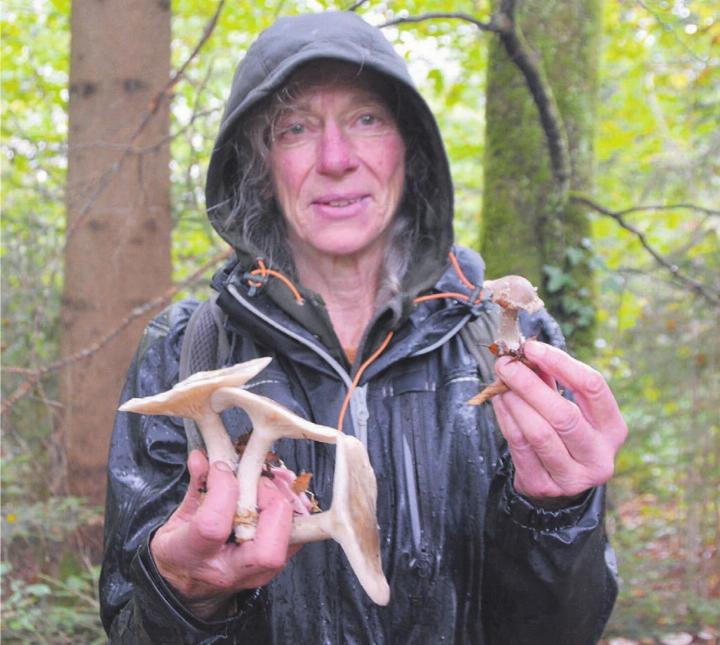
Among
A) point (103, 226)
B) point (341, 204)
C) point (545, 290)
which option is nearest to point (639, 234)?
point (545, 290)

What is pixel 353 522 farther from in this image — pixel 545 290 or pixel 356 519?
pixel 545 290

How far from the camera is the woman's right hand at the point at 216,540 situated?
1.55 metres

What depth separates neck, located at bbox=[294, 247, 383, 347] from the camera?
253cm

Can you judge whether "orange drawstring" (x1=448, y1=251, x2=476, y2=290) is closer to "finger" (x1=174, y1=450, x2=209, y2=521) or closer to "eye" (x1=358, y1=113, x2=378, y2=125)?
"eye" (x1=358, y1=113, x2=378, y2=125)

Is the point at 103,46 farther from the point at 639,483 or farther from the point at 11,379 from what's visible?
the point at 639,483

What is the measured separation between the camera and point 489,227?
4430 mm

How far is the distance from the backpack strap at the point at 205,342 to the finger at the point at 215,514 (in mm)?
503

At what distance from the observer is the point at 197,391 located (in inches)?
59.3

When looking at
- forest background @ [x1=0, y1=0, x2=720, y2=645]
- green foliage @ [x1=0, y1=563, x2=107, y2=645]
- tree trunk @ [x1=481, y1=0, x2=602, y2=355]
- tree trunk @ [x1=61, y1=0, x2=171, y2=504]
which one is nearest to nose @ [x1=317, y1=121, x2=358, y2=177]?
forest background @ [x1=0, y1=0, x2=720, y2=645]

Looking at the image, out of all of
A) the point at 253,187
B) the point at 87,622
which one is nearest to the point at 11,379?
the point at 87,622

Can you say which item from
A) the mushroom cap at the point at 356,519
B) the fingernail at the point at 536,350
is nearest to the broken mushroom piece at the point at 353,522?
the mushroom cap at the point at 356,519

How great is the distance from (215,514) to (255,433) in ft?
0.67

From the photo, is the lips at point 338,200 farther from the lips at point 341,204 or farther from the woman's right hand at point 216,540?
the woman's right hand at point 216,540

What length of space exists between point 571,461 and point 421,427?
0.55 m
